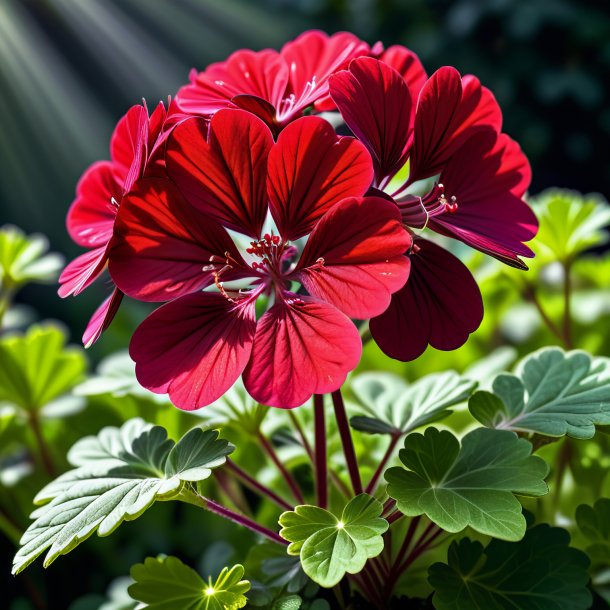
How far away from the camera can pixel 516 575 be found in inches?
24.4

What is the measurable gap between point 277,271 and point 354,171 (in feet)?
0.37

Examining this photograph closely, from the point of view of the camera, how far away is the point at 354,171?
21.5 inches

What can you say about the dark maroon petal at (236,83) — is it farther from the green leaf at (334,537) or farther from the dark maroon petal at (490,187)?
the green leaf at (334,537)

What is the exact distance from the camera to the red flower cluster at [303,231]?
20.9 inches

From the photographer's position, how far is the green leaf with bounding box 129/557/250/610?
22.9 inches

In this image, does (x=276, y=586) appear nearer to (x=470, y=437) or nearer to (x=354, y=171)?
(x=470, y=437)

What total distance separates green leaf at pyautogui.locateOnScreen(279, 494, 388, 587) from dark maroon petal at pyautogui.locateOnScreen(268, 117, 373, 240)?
0.75 feet

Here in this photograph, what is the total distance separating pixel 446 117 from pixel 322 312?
0.20m

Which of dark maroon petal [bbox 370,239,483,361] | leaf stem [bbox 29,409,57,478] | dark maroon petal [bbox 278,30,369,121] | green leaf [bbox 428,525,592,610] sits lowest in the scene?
leaf stem [bbox 29,409,57,478]

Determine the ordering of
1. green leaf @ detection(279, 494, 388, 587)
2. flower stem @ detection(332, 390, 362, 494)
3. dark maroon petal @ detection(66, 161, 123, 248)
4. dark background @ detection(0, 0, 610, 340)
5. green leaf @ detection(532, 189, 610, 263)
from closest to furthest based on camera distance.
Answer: green leaf @ detection(279, 494, 388, 587) < flower stem @ detection(332, 390, 362, 494) < dark maroon petal @ detection(66, 161, 123, 248) < green leaf @ detection(532, 189, 610, 263) < dark background @ detection(0, 0, 610, 340)

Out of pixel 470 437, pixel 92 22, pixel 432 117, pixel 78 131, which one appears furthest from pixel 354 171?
pixel 92 22

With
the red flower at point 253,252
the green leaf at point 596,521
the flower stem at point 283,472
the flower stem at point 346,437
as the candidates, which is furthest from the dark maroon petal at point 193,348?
the green leaf at point 596,521

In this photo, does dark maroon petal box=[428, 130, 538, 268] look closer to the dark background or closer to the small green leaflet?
the small green leaflet

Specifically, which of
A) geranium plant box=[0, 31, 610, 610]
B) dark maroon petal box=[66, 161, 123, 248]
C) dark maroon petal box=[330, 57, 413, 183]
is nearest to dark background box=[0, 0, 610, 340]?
dark maroon petal box=[66, 161, 123, 248]
